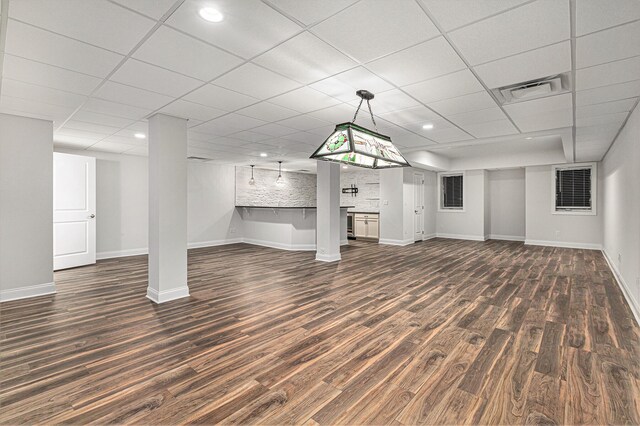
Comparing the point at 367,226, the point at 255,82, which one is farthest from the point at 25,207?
the point at 367,226

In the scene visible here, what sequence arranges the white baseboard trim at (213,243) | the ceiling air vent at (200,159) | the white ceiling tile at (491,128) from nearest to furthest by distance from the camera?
1. the white ceiling tile at (491,128)
2. the ceiling air vent at (200,159)
3. the white baseboard trim at (213,243)

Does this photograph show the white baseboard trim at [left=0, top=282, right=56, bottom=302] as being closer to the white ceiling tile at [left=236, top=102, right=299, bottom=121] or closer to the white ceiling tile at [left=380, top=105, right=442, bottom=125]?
the white ceiling tile at [left=236, top=102, right=299, bottom=121]

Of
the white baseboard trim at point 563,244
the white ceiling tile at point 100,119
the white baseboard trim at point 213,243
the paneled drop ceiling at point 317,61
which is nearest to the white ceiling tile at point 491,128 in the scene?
the paneled drop ceiling at point 317,61

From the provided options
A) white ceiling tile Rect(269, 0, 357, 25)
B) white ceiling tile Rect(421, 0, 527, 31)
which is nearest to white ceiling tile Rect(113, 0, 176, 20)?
white ceiling tile Rect(269, 0, 357, 25)

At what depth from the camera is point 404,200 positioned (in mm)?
8680

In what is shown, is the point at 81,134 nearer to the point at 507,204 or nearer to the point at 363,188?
the point at 363,188

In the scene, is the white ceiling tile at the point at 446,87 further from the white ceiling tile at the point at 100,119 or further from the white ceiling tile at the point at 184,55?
the white ceiling tile at the point at 100,119

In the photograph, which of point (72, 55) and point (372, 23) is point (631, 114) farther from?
point (72, 55)

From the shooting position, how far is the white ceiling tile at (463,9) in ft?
5.75

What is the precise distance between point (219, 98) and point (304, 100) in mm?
924

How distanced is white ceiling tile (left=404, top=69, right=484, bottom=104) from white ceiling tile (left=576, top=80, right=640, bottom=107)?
3.62 ft

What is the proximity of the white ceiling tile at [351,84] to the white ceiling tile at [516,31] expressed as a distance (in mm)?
780

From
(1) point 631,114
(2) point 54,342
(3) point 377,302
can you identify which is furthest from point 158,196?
(1) point 631,114

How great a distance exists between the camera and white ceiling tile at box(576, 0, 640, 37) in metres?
1.73
